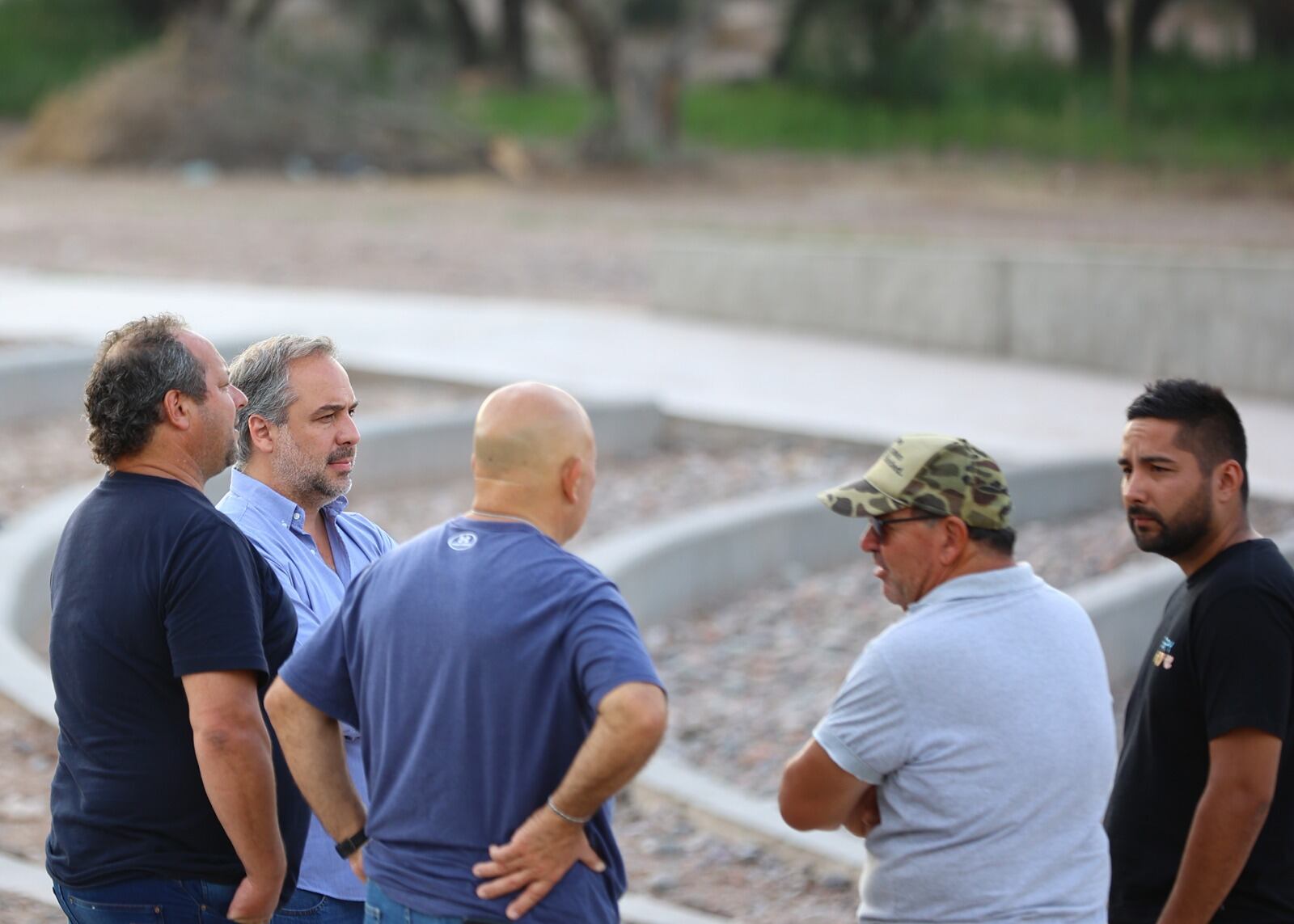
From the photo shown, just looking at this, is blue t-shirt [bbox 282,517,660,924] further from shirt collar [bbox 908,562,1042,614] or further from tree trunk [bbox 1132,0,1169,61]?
tree trunk [bbox 1132,0,1169,61]

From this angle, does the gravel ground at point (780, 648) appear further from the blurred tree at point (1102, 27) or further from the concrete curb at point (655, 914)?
the blurred tree at point (1102, 27)

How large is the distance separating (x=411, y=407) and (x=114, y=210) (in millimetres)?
14240

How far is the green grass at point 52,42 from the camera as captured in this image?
126 feet

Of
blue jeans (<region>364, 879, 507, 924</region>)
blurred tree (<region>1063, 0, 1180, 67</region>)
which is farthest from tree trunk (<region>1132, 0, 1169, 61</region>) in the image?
blue jeans (<region>364, 879, 507, 924</region>)

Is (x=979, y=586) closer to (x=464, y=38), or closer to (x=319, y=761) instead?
(x=319, y=761)

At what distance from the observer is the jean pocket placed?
2846mm

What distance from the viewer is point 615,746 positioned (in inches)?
97.8

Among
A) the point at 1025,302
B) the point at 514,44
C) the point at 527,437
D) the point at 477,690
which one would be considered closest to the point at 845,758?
the point at 477,690

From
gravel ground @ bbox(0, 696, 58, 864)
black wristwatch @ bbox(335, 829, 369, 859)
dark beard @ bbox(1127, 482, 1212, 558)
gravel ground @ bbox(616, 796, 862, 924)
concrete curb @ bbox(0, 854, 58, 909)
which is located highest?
dark beard @ bbox(1127, 482, 1212, 558)

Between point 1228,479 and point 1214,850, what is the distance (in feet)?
2.40

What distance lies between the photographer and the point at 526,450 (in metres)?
2.64

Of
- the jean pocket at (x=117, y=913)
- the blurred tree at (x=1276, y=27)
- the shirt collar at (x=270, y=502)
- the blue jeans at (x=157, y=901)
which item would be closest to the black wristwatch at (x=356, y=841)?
the blue jeans at (x=157, y=901)

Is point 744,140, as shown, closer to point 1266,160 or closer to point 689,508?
point 1266,160

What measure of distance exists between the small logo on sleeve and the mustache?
235 millimetres
